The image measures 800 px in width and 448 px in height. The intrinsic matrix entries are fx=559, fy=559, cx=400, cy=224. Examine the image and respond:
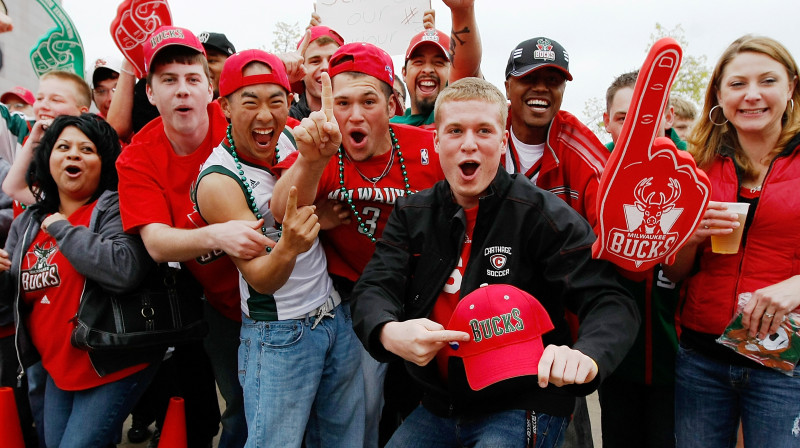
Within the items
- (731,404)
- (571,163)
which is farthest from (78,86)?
(731,404)

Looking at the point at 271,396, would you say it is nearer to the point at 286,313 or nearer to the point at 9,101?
the point at 286,313

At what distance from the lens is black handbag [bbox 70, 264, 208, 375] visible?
2.86 meters

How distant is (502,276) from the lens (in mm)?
2057

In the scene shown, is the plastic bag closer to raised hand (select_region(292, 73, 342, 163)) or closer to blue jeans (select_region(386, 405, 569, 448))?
blue jeans (select_region(386, 405, 569, 448))

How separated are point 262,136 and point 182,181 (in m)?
0.62

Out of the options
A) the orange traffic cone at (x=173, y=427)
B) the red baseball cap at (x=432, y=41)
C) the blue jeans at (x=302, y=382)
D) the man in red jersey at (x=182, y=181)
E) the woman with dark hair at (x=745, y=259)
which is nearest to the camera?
the woman with dark hair at (x=745, y=259)

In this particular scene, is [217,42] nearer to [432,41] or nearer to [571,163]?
[432,41]

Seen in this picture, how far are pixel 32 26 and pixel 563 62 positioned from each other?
21156 mm

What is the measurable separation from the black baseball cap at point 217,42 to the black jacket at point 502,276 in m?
2.52

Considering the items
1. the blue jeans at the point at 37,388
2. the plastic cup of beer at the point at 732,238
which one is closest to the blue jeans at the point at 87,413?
the blue jeans at the point at 37,388

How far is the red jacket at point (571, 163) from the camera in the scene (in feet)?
9.56

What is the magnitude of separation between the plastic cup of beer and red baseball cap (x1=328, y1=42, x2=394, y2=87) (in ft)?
5.54

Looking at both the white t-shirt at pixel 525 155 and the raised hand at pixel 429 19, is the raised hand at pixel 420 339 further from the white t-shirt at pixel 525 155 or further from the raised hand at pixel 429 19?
the raised hand at pixel 429 19

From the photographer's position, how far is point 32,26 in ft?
61.2
